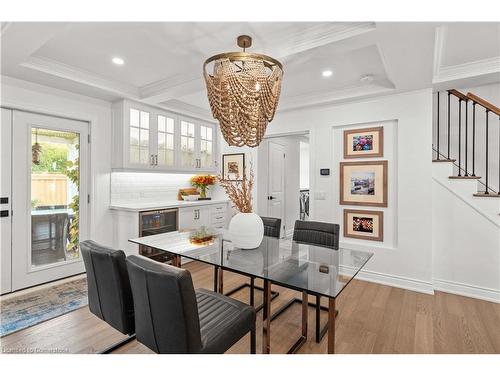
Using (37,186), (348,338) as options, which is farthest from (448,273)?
(37,186)

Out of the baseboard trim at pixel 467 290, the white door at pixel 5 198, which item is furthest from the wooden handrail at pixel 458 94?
the white door at pixel 5 198

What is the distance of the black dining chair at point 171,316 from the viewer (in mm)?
1308

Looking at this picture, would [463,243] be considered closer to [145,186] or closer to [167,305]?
[167,305]

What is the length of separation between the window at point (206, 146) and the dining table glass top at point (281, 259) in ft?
7.99

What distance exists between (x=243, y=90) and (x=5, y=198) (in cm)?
298

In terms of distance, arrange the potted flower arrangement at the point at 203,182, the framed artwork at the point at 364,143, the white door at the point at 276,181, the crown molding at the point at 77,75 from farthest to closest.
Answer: the white door at the point at 276,181
the potted flower arrangement at the point at 203,182
the framed artwork at the point at 364,143
the crown molding at the point at 77,75

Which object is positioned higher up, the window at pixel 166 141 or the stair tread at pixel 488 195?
the window at pixel 166 141

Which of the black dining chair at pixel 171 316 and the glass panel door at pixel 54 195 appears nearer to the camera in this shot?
the black dining chair at pixel 171 316

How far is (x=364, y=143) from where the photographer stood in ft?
12.1

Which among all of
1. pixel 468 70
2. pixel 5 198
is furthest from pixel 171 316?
pixel 468 70

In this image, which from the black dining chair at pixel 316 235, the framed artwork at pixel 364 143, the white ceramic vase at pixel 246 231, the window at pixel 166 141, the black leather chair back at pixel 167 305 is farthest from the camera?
the window at pixel 166 141

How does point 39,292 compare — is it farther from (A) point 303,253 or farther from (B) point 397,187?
(B) point 397,187

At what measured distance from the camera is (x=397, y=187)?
3484 millimetres

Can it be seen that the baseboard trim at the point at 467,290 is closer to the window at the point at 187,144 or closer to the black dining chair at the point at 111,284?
the black dining chair at the point at 111,284
